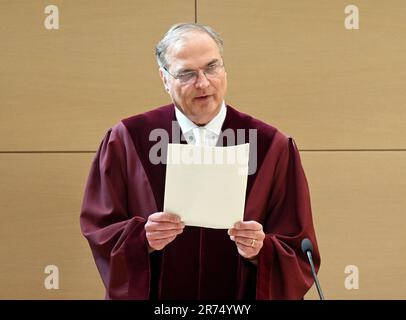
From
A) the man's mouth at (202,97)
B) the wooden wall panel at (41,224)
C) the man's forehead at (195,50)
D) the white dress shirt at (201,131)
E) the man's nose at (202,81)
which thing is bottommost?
the wooden wall panel at (41,224)

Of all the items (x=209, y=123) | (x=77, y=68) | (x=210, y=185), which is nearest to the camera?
(x=210, y=185)

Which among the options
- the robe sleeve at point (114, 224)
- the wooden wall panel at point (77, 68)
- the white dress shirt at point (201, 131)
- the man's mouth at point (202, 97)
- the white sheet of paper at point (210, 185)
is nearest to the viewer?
the white sheet of paper at point (210, 185)

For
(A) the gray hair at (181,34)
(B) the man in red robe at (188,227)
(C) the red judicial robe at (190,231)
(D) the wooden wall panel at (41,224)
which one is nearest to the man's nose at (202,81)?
(B) the man in red robe at (188,227)

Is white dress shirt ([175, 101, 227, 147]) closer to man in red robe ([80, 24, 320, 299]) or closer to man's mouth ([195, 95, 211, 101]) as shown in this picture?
man in red robe ([80, 24, 320, 299])

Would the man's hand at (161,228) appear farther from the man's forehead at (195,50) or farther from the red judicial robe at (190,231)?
the man's forehead at (195,50)

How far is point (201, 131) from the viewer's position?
2.92 metres

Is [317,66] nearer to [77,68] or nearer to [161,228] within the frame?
[77,68]

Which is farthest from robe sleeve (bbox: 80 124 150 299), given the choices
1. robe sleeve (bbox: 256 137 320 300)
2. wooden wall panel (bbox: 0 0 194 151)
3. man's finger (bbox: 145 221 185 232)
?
wooden wall panel (bbox: 0 0 194 151)

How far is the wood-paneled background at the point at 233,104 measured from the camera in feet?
13.2

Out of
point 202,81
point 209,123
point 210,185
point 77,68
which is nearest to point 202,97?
point 202,81

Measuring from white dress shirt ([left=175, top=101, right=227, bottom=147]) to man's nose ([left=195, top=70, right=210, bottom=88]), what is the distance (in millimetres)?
245

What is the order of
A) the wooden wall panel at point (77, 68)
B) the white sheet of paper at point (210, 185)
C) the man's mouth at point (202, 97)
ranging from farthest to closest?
1. the wooden wall panel at point (77, 68)
2. the man's mouth at point (202, 97)
3. the white sheet of paper at point (210, 185)

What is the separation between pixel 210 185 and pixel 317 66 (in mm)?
1867
